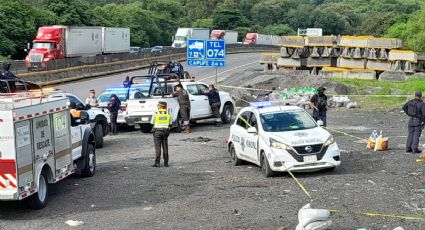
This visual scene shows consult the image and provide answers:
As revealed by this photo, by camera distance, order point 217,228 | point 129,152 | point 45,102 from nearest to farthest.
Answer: point 217,228
point 45,102
point 129,152

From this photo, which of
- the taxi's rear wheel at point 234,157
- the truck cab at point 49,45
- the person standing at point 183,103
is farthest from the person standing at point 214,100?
the truck cab at point 49,45

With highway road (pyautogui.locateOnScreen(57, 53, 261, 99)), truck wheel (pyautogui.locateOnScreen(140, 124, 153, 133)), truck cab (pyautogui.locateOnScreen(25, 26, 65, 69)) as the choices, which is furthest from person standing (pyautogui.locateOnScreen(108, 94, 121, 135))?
truck cab (pyautogui.locateOnScreen(25, 26, 65, 69))

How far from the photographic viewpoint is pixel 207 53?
114 ft

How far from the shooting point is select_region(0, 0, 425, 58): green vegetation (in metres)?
66.4

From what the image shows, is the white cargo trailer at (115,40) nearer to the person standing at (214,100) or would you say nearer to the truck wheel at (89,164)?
the person standing at (214,100)

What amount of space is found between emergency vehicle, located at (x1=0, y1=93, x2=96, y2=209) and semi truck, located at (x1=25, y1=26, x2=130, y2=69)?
3392cm

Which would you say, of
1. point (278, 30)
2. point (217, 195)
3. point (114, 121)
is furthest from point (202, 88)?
point (278, 30)

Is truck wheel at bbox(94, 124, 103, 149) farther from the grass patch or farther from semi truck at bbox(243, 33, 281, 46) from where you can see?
semi truck at bbox(243, 33, 281, 46)

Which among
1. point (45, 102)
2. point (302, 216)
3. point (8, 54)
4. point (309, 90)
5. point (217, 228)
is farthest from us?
point (8, 54)

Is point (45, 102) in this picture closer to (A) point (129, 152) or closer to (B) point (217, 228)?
(B) point (217, 228)

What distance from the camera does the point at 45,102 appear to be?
12148 mm

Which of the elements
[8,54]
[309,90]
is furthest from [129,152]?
[8,54]

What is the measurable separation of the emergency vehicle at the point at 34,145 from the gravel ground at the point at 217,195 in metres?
0.53

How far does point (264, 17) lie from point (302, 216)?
157 meters
